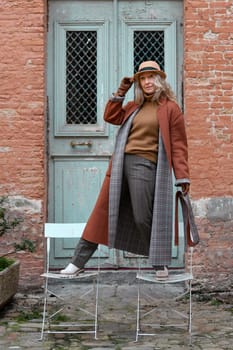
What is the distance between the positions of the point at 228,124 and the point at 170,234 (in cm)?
224

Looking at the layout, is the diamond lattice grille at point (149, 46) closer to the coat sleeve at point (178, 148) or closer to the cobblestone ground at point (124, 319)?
the coat sleeve at point (178, 148)

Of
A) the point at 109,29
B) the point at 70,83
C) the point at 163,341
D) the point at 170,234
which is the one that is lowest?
the point at 163,341

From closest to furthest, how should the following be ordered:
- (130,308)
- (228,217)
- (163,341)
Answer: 1. (163,341)
2. (130,308)
3. (228,217)

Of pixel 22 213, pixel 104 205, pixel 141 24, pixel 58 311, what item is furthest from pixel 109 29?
pixel 58 311

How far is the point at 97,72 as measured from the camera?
331 inches

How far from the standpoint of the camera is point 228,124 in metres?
8.01

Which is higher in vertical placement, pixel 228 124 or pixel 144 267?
pixel 228 124

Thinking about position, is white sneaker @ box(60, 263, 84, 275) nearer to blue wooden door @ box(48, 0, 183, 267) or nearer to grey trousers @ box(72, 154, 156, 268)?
grey trousers @ box(72, 154, 156, 268)

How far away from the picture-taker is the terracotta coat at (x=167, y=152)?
20.3 feet

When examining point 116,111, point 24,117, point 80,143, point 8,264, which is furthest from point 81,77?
point 8,264

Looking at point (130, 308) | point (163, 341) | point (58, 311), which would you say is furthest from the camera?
point (130, 308)

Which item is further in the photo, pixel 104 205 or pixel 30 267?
pixel 30 267

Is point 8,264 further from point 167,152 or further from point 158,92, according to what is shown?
point 158,92

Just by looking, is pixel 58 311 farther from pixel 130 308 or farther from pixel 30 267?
pixel 30 267
